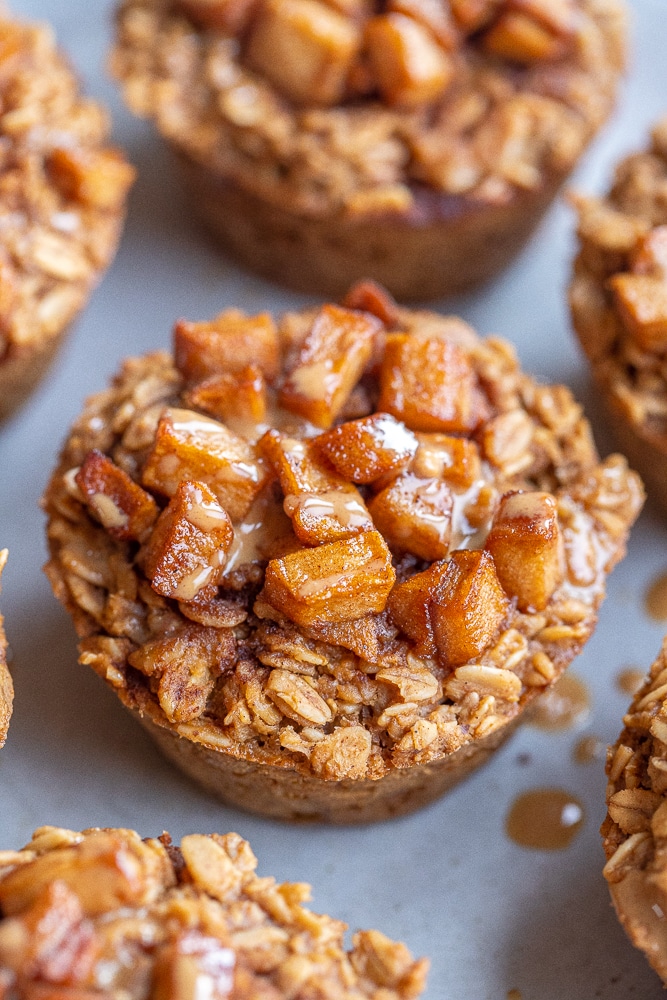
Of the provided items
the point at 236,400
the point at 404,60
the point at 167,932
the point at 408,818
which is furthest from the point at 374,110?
the point at 167,932

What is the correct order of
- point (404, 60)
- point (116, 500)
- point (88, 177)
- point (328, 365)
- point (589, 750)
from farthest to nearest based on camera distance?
point (404, 60) → point (88, 177) → point (589, 750) → point (328, 365) → point (116, 500)

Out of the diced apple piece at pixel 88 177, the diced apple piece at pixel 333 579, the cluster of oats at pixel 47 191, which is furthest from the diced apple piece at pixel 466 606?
the diced apple piece at pixel 88 177

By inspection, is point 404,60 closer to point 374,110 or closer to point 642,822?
point 374,110

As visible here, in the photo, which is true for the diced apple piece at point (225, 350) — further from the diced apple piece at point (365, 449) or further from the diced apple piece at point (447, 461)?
the diced apple piece at point (447, 461)

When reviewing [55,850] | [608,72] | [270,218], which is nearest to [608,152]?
[608,72]

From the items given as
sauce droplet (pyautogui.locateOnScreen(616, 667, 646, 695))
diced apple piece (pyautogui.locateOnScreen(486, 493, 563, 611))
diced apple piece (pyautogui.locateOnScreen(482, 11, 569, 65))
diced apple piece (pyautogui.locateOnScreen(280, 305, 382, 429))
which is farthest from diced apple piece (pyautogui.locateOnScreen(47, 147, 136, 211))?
sauce droplet (pyautogui.locateOnScreen(616, 667, 646, 695))

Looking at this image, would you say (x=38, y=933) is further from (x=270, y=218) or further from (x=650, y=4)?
(x=650, y=4)
